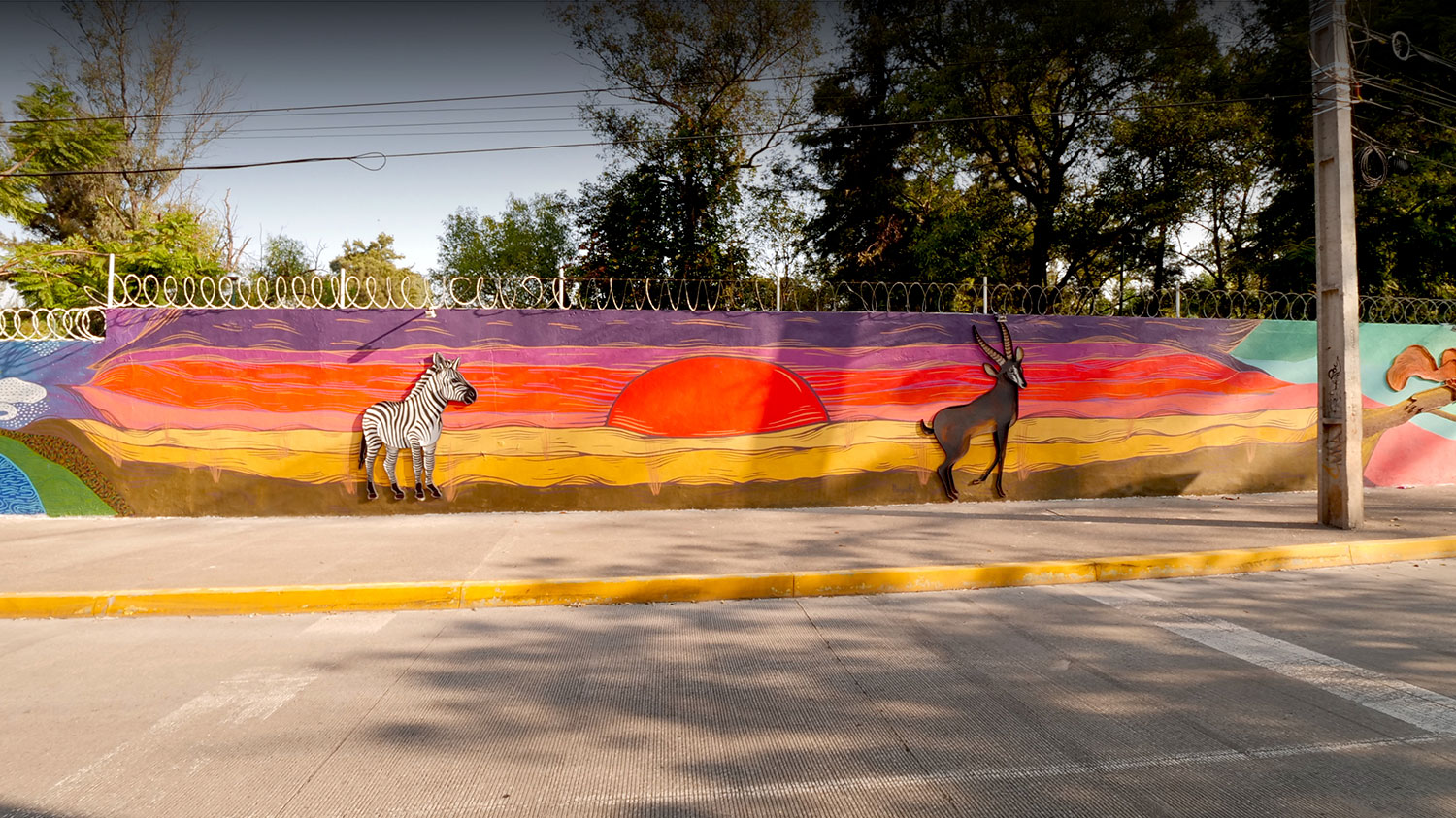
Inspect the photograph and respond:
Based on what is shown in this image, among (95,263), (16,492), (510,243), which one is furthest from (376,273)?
(16,492)

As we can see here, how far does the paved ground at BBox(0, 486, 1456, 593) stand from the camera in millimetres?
5723

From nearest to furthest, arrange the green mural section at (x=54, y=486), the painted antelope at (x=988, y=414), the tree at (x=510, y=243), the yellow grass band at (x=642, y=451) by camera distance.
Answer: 1. the green mural section at (x=54, y=486)
2. the yellow grass band at (x=642, y=451)
3. the painted antelope at (x=988, y=414)
4. the tree at (x=510, y=243)

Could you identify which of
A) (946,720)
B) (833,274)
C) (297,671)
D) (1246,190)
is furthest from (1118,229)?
(297,671)

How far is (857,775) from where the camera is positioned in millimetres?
2869

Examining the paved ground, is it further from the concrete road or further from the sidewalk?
the concrete road

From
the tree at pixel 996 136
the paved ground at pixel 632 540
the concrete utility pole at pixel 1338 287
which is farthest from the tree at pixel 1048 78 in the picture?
the paved ground at pixel 632 540

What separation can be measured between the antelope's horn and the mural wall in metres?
0.04

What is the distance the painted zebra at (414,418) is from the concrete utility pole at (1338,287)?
874cm

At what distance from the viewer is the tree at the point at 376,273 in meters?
7.57

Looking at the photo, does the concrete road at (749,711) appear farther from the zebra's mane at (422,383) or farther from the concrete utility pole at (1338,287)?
the zebra's mane at (422,383)

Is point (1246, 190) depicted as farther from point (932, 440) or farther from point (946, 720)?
point (946, 720)

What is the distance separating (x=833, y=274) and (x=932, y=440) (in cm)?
1451

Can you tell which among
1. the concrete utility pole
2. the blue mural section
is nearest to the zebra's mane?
the blue mural section

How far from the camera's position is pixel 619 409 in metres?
8.14
